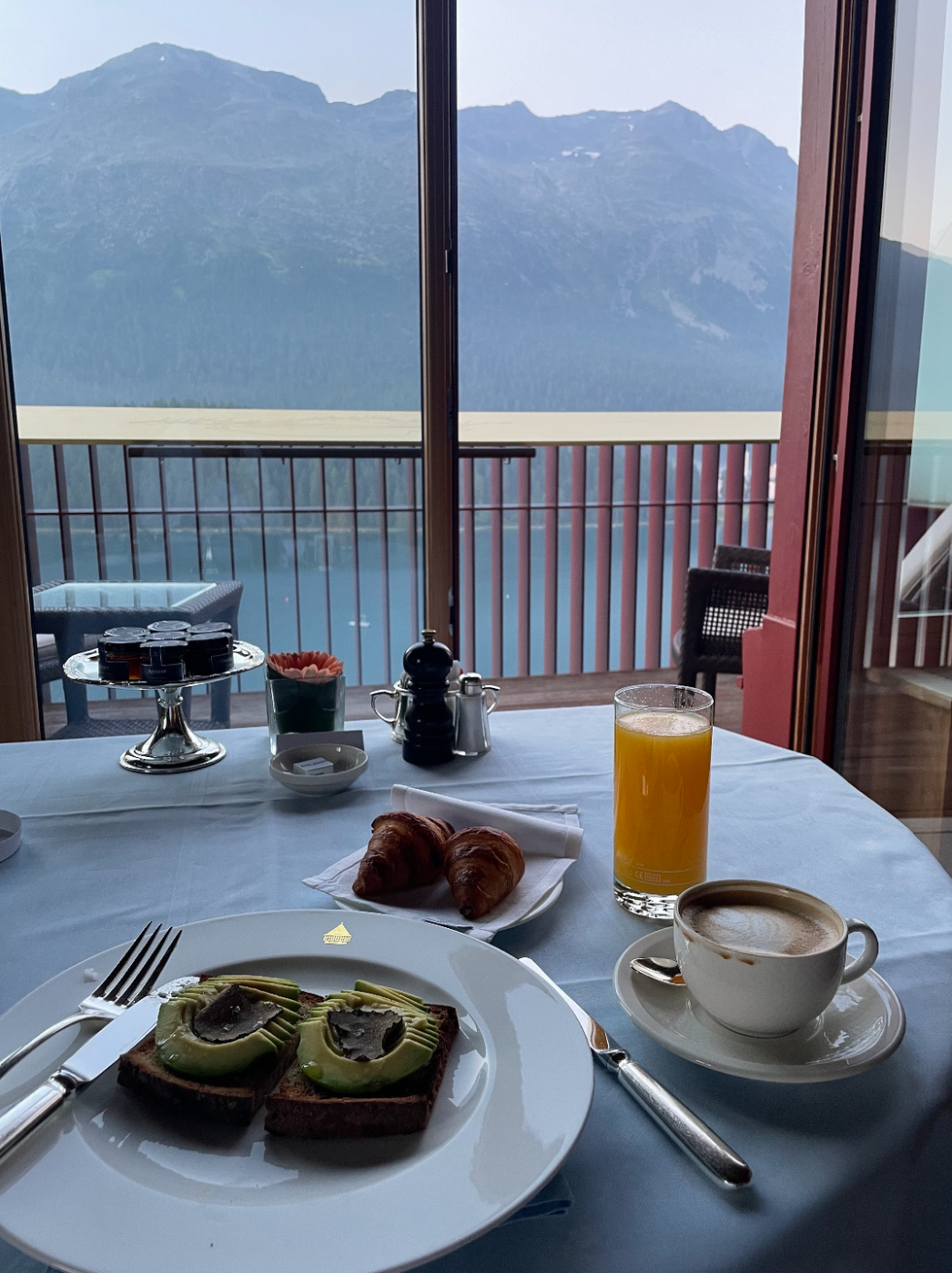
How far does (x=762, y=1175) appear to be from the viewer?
18.6 inches

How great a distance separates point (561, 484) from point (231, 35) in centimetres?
247

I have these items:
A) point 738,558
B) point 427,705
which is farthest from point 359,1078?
point 738,558

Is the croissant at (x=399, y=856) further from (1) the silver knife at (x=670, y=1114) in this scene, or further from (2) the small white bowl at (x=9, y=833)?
(2) the small white bowl at (x=9, y=833)

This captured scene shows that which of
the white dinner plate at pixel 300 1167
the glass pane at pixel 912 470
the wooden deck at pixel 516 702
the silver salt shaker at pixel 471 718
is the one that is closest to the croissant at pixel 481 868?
the white dinner plate at pixel 300 1167

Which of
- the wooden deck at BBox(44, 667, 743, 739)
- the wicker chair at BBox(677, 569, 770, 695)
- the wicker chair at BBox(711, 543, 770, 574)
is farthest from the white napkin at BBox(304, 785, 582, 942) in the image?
the wicker chair at BBox(711, 543, 770, 574)

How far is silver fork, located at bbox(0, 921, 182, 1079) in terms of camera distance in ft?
1.72

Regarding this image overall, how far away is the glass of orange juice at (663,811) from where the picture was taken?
771 mm

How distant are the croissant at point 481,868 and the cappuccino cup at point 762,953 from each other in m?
0.19

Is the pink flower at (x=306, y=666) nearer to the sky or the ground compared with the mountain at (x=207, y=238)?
nearer to the ground

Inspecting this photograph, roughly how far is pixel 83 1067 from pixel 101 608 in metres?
2.23

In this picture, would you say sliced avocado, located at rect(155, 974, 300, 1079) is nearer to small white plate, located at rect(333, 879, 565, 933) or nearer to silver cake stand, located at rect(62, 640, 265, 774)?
small white plate, located at rect(333, 879, 565, 933)

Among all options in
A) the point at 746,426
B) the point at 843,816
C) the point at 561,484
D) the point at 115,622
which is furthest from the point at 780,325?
the point at 843,816

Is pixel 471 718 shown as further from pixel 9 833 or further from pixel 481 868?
pixel 9 833

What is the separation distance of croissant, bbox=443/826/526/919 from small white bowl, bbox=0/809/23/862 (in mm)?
433
